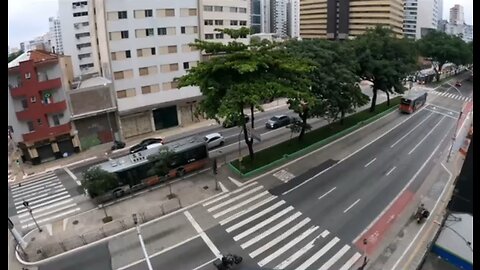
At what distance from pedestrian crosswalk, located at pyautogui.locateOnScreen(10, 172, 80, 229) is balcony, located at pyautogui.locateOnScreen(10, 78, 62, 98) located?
311 inches

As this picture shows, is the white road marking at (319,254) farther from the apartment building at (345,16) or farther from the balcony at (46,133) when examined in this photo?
the apartment building at (345,16)

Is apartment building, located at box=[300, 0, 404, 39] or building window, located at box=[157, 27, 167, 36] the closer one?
building window, located at box=[157, 27, 167, 36]

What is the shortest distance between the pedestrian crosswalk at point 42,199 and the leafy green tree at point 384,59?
110 ft

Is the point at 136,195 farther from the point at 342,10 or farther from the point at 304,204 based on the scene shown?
the point at 342,10

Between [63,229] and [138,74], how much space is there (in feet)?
70.5

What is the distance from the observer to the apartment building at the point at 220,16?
47656 mm

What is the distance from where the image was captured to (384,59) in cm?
4119

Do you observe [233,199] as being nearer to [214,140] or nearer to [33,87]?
[214,140]

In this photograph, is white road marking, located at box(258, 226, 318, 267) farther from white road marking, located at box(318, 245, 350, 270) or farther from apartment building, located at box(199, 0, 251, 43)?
apartment building, located at box(199, 0, 251, 43)

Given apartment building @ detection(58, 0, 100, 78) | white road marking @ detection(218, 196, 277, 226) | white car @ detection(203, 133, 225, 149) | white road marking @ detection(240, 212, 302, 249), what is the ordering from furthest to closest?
apartment building @ detection(58, 0, 100, 78) < white car @ detection(203, 133, 225, 149) < white road marking @ detection(218, 196, 277, 226) < white road marking @ detection(240, 212, 302, 249)

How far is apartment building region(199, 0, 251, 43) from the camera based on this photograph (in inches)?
1876

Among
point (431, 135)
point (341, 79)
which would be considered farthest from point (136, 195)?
point (431, 135)

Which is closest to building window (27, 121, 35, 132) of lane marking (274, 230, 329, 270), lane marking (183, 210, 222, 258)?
lane marking (183, 210, 222, 258)

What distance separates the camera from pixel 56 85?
111 feet
